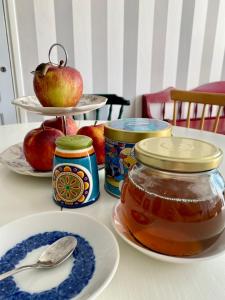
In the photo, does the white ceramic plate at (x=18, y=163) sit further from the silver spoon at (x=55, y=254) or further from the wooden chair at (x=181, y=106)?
the wooden chair at (x=181, y=106)

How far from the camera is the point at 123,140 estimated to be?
0.44 m

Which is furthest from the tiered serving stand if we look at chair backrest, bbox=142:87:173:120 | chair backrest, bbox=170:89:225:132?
chair backrest, bbox=142:87:173:120

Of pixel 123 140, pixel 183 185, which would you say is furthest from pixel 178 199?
pixel 123 140

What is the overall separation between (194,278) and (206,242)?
48mm

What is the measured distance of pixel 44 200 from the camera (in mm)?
486

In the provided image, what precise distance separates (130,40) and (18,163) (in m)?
1.47

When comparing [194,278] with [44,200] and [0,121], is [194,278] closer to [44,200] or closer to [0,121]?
[44,200]

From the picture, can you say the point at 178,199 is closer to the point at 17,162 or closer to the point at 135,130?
the point at 135,130

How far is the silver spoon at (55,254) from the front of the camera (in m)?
0.31

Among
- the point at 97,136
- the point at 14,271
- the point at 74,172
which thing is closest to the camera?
the point at 14,271

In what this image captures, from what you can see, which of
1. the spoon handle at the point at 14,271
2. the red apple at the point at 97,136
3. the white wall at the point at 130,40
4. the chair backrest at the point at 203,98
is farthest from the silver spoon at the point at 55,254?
the white wall at the point at 130,40

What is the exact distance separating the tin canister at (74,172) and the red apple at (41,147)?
0.09 meters

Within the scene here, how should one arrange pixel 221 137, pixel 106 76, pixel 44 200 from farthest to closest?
pixel 106 76 → pixel 221 137 → pixel 44 200

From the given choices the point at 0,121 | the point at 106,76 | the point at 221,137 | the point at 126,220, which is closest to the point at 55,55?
the point at 106,76
